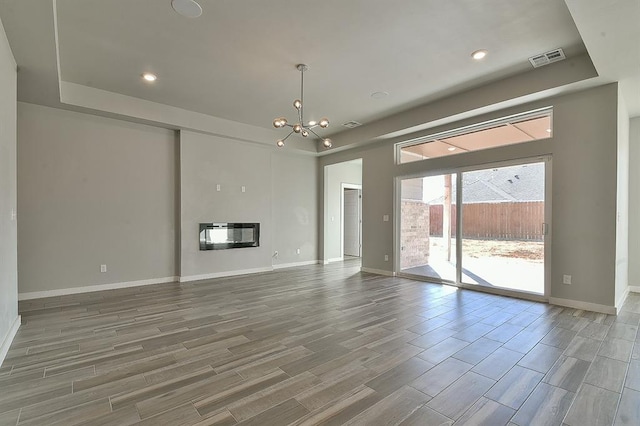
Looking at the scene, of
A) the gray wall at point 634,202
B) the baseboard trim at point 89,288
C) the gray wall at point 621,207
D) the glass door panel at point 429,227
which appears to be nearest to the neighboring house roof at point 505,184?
the glass door panel at point 429,227

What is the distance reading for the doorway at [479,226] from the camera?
14.8ft

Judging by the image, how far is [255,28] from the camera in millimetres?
3217

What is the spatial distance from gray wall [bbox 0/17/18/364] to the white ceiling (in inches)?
11.1

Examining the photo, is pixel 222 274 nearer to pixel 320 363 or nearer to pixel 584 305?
pixel 320 363

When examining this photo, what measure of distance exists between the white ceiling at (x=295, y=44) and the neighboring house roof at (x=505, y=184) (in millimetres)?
1367

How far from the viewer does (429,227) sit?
591 centimetres

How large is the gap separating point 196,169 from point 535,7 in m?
5.53

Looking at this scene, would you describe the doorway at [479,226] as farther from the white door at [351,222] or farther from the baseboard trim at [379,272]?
the white door at [351,222]

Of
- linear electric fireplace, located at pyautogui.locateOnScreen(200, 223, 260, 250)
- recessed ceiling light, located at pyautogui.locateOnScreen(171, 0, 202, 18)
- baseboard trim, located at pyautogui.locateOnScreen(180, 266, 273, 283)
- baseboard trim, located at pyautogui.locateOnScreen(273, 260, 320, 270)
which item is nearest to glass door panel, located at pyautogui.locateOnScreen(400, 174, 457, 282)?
baseboard trim, located at pyautogui.locateOnScreen(273, 260, 320, 270)

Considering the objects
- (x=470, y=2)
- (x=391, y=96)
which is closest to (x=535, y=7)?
(x=470, y=2)

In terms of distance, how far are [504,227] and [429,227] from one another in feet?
4.47

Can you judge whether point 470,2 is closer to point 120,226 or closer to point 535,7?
point 535,7

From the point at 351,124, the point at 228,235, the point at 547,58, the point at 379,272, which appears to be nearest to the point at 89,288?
the point at 228,235

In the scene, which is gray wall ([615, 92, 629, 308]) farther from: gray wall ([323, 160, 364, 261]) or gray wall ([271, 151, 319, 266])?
gray wall ([271, 151, 319, 266])
